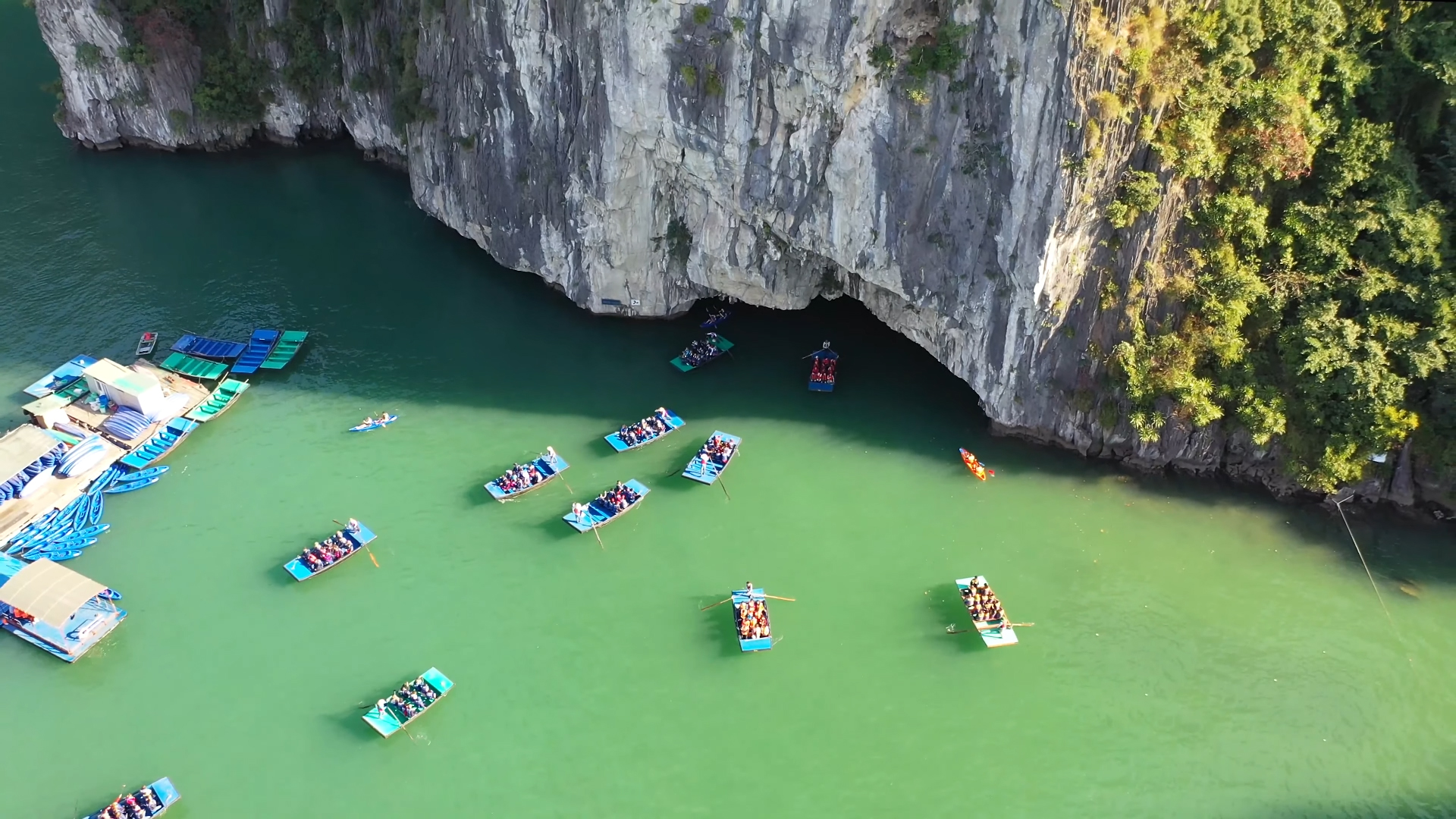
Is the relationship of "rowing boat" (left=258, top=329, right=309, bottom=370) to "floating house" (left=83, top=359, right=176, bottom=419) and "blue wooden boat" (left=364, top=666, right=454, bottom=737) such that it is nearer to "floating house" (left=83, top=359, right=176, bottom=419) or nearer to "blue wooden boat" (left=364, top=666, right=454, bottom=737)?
"floating house" (left=83, top=359, right=176, bottom=419)

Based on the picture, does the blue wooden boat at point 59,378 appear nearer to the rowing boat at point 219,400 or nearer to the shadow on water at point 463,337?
the shadow on water at point 463,337

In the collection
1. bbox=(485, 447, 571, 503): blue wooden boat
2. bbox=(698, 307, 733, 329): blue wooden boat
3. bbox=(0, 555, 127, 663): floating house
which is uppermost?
bbox=(698, 307, 733, 329): blue wooden boat

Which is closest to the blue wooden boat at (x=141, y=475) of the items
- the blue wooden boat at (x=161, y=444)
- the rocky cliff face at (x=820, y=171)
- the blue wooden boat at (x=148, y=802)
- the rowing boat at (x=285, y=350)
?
the blue wooden boat at (x=161, y=444)

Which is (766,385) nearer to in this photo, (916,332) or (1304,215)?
(916,332)

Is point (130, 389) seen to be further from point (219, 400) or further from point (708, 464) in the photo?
point (708, 464)

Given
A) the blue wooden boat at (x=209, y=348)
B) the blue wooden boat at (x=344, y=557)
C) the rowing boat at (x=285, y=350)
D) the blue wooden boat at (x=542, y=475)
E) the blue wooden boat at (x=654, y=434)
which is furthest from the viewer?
the blue wooden boat at (x=209, y=348)

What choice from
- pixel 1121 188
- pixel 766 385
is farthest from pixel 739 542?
pixel 1121 188

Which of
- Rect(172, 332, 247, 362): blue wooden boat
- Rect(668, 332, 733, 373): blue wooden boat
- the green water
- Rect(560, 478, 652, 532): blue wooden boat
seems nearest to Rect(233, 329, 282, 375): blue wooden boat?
Rect(172, 332, 247, 362): blue wooden boat
